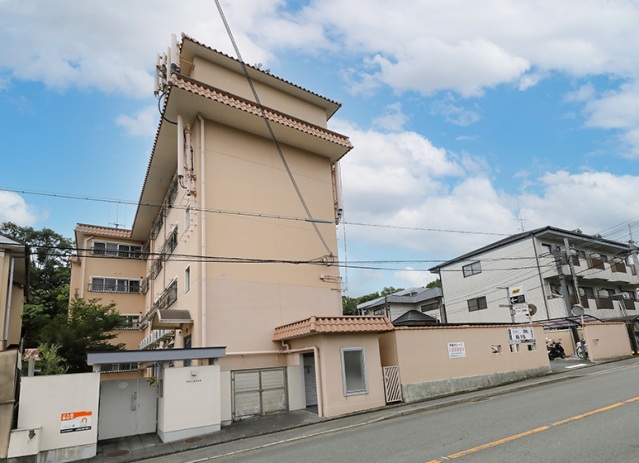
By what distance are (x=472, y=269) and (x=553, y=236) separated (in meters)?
7.07

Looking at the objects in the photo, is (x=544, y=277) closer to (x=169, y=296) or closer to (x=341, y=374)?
(x=341, y=374)

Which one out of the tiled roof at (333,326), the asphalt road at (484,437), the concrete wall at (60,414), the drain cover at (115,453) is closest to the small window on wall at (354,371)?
the tiled roof at (333,326)

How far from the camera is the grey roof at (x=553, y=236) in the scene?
3183 cm

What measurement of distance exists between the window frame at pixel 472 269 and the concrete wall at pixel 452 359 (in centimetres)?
1786

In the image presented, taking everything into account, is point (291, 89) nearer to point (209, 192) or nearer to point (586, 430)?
point (209, 192)

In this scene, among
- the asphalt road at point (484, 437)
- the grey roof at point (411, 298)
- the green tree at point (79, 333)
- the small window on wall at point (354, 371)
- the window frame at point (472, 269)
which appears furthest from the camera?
the grey roof at point (411, 298)

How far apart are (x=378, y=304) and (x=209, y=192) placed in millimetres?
32478

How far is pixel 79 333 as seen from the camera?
17.1 m

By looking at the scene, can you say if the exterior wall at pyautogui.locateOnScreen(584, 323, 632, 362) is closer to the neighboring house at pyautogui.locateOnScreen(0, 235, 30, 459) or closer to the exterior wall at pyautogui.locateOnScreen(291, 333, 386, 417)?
the exterior wall at pyautogui.locateOnScreen(291, 333, 386, 417)

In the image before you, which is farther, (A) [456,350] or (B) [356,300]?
(B) [356,300]

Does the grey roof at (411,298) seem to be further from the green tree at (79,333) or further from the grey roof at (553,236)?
the green tree at (79,333)

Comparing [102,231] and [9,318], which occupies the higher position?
[102,231]

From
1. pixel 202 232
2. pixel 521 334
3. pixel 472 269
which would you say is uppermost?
pixel 472 269

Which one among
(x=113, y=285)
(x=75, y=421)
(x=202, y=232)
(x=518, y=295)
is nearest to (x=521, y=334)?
(x=518, y=295)
